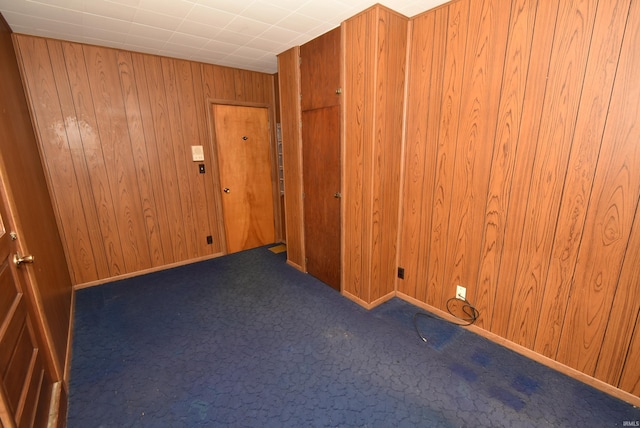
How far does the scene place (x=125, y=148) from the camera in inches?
121

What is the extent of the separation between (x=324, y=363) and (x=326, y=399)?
0.28 meters

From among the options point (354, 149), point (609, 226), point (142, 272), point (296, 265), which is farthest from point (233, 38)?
point (609, 226)

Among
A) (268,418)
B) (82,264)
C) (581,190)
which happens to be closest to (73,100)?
(82,264)

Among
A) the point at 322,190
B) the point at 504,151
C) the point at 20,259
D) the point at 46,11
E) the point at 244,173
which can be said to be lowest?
the point at 20,259

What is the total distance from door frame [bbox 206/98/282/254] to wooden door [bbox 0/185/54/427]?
2.32m

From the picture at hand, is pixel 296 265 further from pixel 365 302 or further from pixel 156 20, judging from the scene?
pixel 156 20

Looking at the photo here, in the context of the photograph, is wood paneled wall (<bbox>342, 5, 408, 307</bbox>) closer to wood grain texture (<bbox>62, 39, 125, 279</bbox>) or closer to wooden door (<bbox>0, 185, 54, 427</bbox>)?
wooden door (<bbox>0, 185, 54, 427</bbox>)

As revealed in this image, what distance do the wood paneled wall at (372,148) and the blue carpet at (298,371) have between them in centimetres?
37

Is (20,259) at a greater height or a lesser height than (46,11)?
lesser

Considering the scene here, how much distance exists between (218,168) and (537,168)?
10.9 feet

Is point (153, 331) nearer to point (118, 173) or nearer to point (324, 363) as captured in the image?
point (324, 363)

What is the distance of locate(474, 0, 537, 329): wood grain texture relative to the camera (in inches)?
68.9

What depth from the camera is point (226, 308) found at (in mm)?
2615

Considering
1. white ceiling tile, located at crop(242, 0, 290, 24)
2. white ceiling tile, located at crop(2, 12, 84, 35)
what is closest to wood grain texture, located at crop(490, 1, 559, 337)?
white ceiling tile, located at crop(242, 0, 290, 24)
